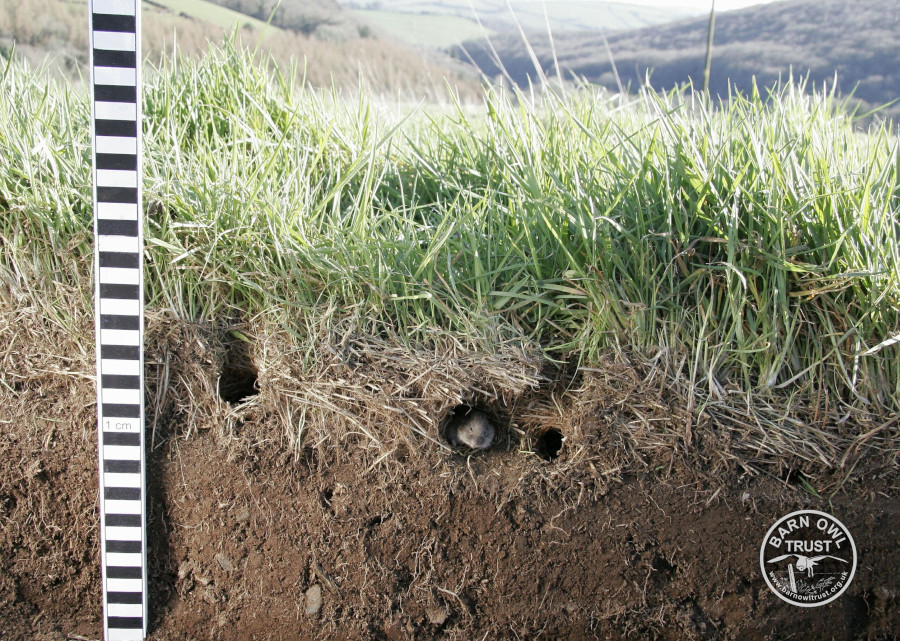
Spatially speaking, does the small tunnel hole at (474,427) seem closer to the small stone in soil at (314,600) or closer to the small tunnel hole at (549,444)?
the small tunnel hole at (549,444)

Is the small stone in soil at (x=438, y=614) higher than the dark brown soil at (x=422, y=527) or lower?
lower

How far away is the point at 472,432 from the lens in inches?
70.4

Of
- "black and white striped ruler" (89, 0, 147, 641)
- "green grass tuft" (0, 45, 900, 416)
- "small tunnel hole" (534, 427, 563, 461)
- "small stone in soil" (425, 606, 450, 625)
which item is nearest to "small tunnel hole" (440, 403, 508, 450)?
"small tunnel hole" (534, 427, 563, 461)

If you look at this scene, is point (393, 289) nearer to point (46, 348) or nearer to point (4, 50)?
point (46, 348)

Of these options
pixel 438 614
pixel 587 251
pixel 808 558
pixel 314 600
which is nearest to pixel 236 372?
pixel 314 600

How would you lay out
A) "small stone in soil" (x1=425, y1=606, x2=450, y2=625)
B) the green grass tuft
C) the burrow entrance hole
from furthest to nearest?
the burrow entrance hole < "small stone in soil" (x1=425, y1=606, x2=450, y2=625) < the green grass tuft

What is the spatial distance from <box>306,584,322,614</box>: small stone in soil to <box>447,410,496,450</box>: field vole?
1.80 ft

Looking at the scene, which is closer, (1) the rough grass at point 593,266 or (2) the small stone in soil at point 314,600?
(1) the rough grass at point 593,266

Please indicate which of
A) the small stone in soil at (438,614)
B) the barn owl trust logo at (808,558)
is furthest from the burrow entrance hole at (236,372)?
the barn owl trust logo at (808,558)

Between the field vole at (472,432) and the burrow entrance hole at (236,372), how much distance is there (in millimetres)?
597

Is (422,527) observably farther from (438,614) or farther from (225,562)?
(225,562)

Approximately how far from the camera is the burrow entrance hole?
1832 mm

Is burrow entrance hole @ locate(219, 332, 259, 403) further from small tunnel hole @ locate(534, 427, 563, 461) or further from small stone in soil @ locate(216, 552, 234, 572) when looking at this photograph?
small tunnel hole @ locate(534, 427, 563, 461)

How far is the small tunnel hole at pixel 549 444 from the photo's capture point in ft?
6.13
